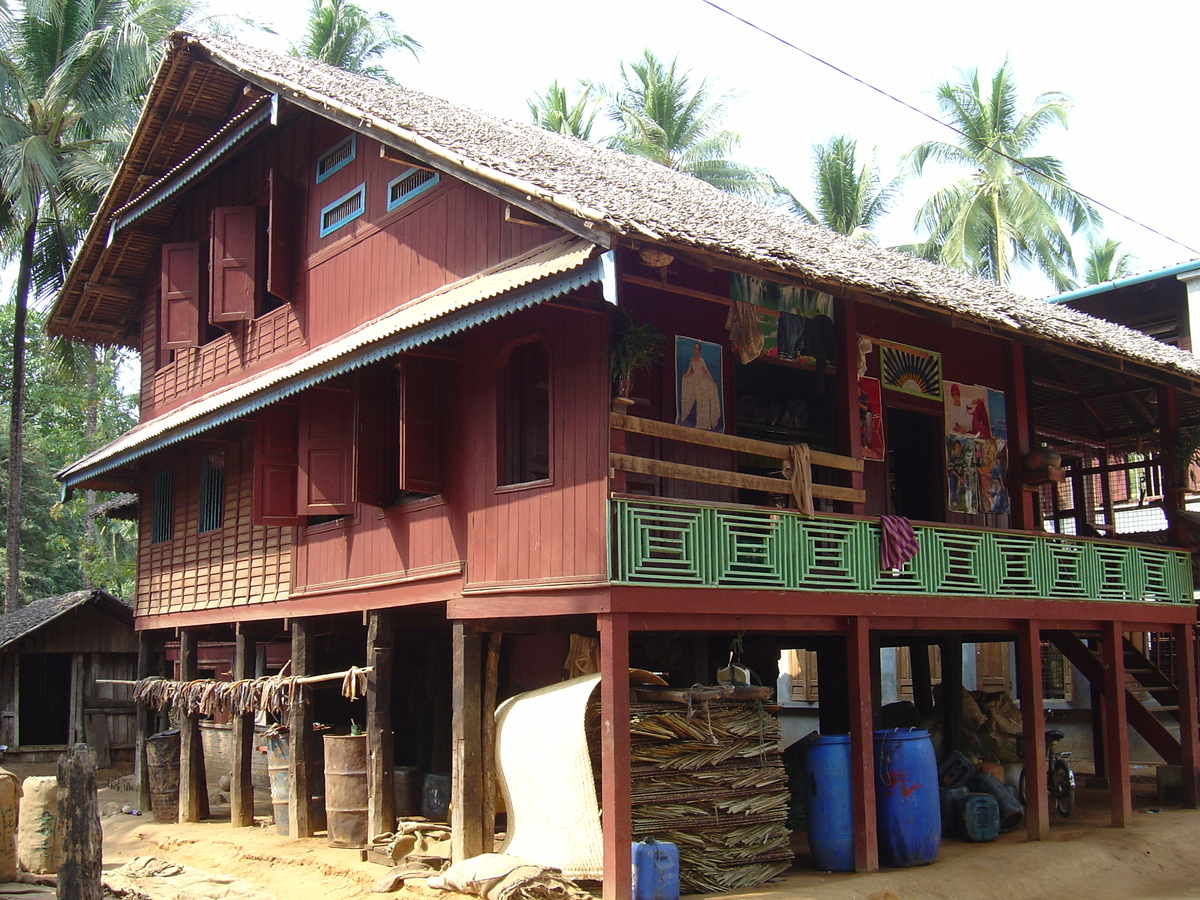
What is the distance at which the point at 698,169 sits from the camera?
1404 inches

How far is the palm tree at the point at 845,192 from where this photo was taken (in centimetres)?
3656

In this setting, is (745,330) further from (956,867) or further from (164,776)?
(164,776)

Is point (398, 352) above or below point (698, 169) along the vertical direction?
below

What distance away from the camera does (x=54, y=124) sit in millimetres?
24734

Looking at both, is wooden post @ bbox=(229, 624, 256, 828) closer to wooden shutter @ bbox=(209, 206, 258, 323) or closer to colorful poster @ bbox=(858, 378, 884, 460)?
wooden shutter @ bbox=(209, 206, 258, 323)

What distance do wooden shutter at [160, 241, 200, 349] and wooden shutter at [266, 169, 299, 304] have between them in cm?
198

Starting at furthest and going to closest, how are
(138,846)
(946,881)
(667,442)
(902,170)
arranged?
1. (902,170)
2. (138,846)
3. (667,442)
4. (946,881)

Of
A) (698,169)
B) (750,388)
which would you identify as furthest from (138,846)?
(698,169)

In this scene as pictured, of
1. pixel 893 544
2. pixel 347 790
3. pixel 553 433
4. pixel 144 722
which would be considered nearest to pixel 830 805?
pixel 893 544

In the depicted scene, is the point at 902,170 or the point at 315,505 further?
the point at 902,170

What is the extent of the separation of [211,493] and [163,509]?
1.89 m

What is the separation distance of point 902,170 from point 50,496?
85.3ft

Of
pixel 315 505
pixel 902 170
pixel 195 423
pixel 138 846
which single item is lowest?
pixel 138 846

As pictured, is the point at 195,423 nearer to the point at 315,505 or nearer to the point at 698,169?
the point at 315,505
